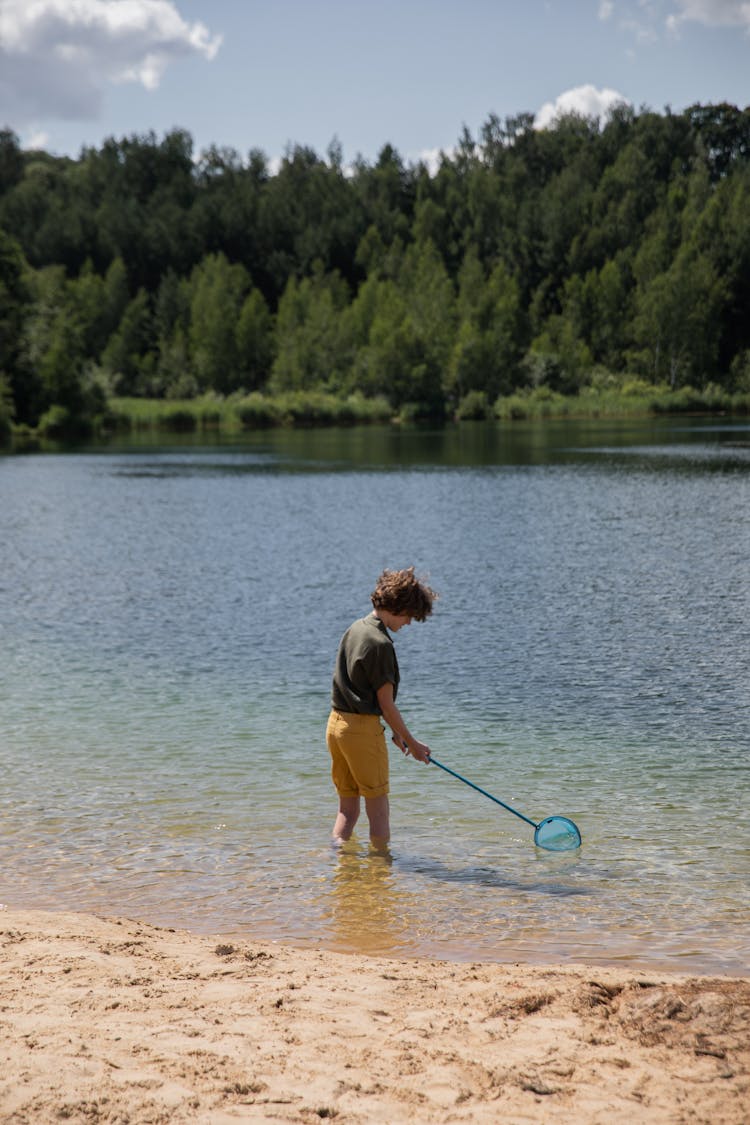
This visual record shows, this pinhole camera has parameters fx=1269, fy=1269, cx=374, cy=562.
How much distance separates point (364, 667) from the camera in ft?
26.5

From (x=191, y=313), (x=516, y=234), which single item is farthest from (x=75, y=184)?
(x=516, y=234)

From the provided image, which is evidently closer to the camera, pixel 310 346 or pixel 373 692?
pixel 373 692

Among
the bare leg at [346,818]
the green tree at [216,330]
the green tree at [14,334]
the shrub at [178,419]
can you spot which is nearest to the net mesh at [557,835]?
the bare leg at [346,818]

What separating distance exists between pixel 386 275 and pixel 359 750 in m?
147

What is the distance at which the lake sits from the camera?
800 cm

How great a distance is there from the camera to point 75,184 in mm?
176625

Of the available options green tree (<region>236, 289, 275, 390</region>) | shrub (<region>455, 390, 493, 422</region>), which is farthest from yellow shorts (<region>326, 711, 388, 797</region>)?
green tree (<region>236, 289, 275, 390</region>)

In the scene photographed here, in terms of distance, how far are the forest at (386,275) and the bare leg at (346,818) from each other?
82.3 m

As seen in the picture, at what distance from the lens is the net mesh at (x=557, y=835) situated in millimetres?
8906

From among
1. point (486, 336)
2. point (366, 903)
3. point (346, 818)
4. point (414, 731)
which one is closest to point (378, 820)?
point (346, 818)

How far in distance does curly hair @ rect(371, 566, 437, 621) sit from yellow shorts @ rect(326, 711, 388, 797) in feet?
2.57

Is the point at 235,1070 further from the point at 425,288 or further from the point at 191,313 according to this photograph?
the point at 191,313

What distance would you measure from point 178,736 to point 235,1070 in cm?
770

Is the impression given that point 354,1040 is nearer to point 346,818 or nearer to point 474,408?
point 346,818
